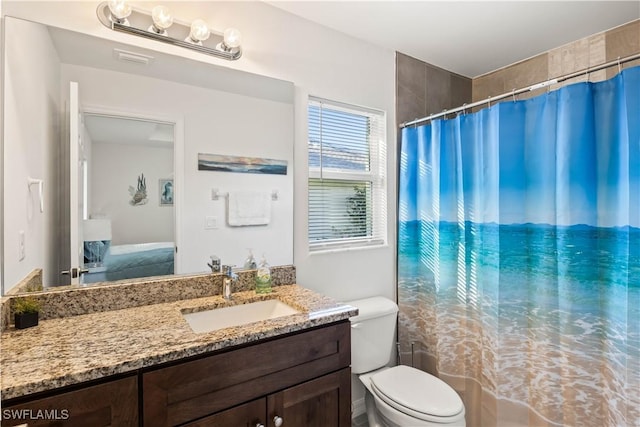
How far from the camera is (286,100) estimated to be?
1750 millimetres

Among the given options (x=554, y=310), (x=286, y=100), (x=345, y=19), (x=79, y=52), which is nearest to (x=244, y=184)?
(x=286, y=100)

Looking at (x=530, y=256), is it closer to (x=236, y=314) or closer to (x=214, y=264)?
(x=236, y=314)

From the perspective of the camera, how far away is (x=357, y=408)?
204 centimetres

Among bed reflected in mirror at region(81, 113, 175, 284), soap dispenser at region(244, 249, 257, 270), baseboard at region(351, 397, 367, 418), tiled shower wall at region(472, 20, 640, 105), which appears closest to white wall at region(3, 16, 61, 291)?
bed reflected in mirror at region(81, 113, 175, 284)

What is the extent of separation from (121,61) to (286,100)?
766 millimetres

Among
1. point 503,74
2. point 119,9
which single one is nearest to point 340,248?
point 119,9

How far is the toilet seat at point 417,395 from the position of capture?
146 cm

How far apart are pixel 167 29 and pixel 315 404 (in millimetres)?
1708

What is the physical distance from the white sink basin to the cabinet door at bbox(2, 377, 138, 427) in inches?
16.5

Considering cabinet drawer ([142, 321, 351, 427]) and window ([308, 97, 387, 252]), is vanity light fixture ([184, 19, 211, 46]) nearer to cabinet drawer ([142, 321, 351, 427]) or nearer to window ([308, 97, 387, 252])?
window ([308, 97, 387, 252])

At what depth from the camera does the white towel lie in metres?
1.60

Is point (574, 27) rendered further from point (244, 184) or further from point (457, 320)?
point (244, 184)

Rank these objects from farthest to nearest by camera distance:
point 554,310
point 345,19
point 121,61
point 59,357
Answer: point 345,19
point 554,310
point 121,61
point 59,357

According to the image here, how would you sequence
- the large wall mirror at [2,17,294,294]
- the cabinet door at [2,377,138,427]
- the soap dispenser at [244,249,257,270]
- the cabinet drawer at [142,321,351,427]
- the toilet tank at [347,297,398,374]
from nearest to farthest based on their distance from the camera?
the cabinet door at [2,377,138,427] < the cabinet drawer at [142,321,351,427] < the large wall mirror at [2,17,294,294] < the soap dispenser at [244,249,257,270] < the toilet tank at [347,297,398,374]
